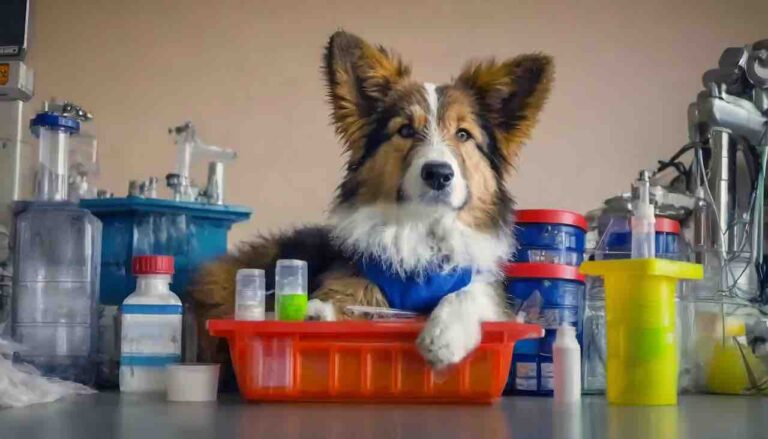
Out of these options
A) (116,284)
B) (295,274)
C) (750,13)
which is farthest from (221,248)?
(750,13)

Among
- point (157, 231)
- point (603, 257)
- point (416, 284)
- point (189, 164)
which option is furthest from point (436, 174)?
point (189, 164)

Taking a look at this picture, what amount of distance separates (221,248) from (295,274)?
13.0 inches

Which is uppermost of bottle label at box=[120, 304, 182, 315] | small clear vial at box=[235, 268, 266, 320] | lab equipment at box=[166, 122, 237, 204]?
lab equipment at box=[166, 122, 237, 204]

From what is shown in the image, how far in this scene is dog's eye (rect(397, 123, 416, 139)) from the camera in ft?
3.93

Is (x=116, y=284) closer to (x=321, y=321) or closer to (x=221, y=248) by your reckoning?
(x=221, y=248)

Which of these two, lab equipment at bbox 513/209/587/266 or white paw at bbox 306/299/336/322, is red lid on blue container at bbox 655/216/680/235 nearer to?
lab equipment at bbox 513/209/587/266

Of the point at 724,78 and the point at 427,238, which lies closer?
the point at 427,238

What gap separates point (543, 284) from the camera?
4.32 feet

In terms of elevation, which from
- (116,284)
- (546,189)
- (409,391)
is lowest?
(409,391)

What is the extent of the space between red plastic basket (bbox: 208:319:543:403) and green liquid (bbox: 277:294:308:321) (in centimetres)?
3

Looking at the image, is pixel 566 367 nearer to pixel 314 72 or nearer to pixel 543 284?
pixel 543 284

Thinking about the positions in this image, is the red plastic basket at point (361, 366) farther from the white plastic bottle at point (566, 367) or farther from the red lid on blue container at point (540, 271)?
the red lid on blue container at point (540, 271)

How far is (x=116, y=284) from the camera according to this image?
138cm

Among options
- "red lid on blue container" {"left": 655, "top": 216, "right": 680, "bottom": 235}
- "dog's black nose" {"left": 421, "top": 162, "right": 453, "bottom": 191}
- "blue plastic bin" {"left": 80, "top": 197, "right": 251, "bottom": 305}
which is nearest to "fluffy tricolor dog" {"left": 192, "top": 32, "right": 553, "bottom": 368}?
"dog's black nose" {"left": 421, "top": 162, "right": 453, "bottom": 191}
